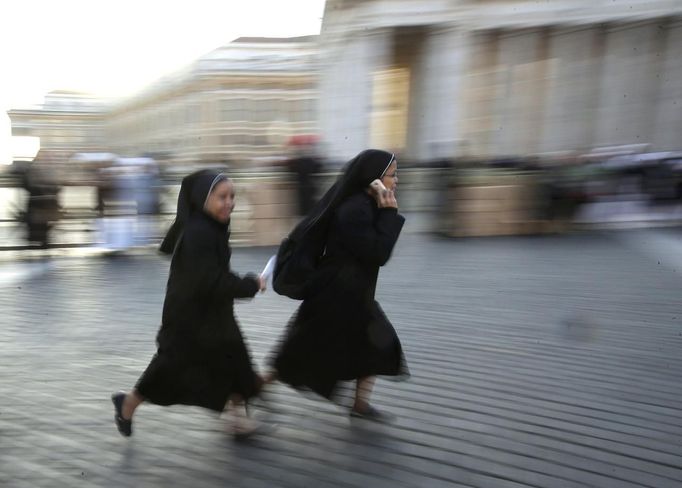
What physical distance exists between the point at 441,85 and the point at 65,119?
46856mm

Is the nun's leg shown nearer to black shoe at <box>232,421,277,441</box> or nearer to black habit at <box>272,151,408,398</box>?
black habit at <box>272,151,408,398</box>

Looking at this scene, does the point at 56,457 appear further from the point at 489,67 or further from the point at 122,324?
the point at 489,67

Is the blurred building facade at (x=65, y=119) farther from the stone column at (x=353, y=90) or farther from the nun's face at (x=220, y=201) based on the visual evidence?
the nun's face at (x=220, y=201)

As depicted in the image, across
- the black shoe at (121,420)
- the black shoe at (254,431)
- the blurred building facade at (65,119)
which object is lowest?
the black shoe at (254,431)

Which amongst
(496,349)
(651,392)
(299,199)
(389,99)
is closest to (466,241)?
(299,199)

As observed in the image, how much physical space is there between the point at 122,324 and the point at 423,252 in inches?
219

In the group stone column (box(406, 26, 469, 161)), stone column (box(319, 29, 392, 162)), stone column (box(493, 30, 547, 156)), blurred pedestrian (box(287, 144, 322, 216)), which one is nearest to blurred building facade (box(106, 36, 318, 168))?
stone column (box(319, 29, 392, 162))

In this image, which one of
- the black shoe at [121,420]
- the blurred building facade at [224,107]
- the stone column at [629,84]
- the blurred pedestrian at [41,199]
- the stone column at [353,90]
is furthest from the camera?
the blurred building facade at [224,107]

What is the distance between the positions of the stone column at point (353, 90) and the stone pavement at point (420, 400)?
22564 mm

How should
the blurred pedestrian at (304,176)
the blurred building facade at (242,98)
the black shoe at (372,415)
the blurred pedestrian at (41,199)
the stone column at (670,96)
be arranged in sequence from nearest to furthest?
1. the black shoe at (372,415)
2. the blurred pedestrian at (41,199)
3. the blurred pedestrian at (304,176)
4. the stone column at (670,96)
5. the blurred building facade at (242,98)

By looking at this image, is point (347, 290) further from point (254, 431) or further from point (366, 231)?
point (254, 431)

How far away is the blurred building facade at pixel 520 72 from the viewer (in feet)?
84.6

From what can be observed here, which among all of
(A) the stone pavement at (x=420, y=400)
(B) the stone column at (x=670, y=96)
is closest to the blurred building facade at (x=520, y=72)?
(B) the stone column at (x=670, y=96)

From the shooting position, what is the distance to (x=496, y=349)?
5.12m
